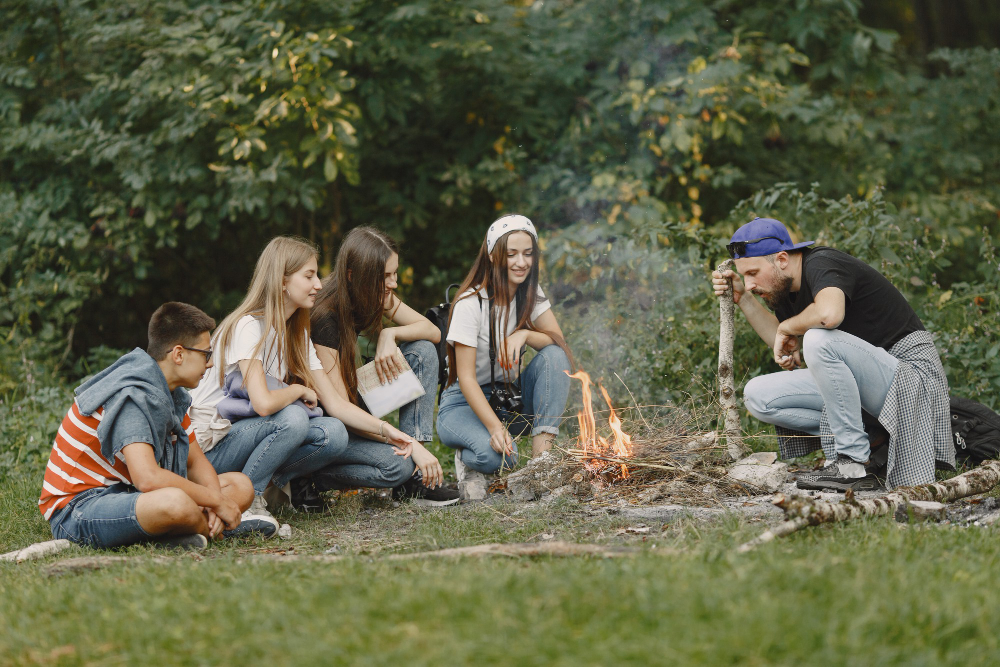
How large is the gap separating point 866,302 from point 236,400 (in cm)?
328

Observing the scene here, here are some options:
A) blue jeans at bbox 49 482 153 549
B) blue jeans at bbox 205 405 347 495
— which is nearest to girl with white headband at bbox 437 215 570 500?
blue jeans at bbox 205 405 347 495

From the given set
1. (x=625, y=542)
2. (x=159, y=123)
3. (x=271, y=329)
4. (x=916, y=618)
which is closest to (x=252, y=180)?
(x=159, y=123)

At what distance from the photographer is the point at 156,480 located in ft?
12.7

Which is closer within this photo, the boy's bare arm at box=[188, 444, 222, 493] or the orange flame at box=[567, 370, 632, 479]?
the boy's bare arm at box=[188, 444, 222, 493]

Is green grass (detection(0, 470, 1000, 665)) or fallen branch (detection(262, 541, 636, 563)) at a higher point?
green grass (detection(0, 470, 1000, 665))

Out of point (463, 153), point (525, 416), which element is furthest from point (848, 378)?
point (463, 153)

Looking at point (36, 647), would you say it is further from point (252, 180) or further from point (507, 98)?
point (507, 98)

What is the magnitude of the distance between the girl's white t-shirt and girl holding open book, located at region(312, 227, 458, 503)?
0.88ft

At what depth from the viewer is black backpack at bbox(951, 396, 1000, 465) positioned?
4.83 m

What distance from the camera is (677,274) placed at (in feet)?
22.5

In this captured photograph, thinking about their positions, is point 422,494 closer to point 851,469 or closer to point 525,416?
point 525,416

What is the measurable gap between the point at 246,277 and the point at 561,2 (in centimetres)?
437

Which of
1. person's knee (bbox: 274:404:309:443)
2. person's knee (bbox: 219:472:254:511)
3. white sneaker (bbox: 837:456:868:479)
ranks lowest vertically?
white sneaker (bbox: 837:456:868:479)

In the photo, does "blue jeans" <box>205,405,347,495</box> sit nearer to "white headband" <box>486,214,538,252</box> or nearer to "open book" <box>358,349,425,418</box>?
"open book" <box>358,349,425,418</box>
